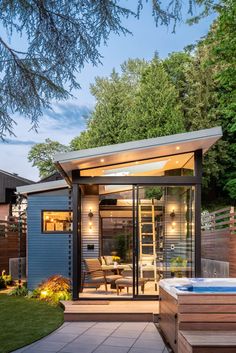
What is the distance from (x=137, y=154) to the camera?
9180mm

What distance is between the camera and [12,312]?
915 cm

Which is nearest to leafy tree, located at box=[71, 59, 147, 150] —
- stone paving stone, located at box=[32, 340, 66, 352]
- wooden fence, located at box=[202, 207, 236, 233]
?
wooden fence, located at box=[202, 207, 236, 233]

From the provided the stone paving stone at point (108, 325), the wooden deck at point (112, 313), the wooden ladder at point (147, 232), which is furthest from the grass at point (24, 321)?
the wooden ladder at point (147, 232)

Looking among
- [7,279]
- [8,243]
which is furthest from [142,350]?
[8,243]

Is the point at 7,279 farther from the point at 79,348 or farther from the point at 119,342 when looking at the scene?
the point at 79,348

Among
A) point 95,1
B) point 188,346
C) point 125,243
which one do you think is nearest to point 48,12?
point 95,1

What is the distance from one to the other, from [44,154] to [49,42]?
119ft

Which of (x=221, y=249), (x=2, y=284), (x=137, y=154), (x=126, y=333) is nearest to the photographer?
(x=126, y=333)

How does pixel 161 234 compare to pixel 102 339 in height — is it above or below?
above

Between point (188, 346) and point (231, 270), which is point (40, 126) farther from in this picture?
point (231, 270)

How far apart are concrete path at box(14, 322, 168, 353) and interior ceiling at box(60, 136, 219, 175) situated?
2.92m

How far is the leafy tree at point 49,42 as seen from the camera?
4.61 metres

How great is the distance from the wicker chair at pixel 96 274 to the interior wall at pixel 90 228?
279mm

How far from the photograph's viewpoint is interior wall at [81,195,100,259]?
420 inches
